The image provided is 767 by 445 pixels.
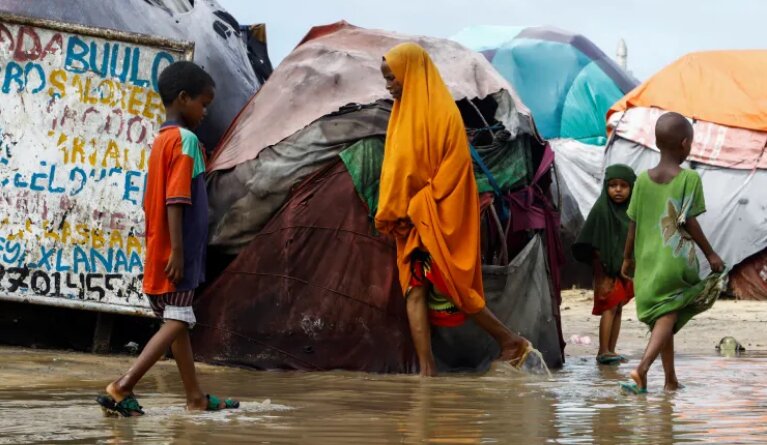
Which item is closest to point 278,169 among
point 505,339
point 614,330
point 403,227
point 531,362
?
point 403,227

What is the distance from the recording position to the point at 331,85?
827 centimetres

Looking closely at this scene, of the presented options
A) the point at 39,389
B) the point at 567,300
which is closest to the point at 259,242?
the point at 39,389

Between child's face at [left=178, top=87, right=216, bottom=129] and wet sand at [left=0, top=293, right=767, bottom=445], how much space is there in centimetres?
119

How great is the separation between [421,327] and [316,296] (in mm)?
650

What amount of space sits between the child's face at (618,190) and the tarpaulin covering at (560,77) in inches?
469

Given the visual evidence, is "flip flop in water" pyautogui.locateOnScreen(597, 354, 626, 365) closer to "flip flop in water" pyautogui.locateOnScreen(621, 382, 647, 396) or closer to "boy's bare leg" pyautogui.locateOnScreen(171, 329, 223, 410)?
"flip flop in water" pyautogui.locateOnScreen(621, 382, 647, 396)

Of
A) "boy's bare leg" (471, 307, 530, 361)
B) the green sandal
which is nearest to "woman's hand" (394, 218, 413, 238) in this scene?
"boy's bare leg" (471, 307, 530, 361)

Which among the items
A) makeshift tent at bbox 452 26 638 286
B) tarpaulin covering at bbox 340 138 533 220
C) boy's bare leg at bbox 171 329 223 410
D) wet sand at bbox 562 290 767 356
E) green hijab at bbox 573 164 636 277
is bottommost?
wet sand at bbox 562 290 767 356

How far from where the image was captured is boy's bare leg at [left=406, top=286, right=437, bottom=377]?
7.49 m

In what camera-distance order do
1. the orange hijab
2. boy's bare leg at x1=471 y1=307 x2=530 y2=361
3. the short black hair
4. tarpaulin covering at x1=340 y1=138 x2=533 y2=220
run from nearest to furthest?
the short black hair
the orange hijab
boy's bare leg at x1=471 y1=307 x2=530 y2=361
tarpaulin covering at x1=340 y1=138 x2=533 y2=220

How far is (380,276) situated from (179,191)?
2.48m

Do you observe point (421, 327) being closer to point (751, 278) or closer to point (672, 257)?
point (672, 257)

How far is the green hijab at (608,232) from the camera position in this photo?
9508mm

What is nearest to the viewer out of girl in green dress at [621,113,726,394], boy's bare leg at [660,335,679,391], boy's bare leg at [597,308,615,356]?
girl in green dress at [621,113,726,394]
